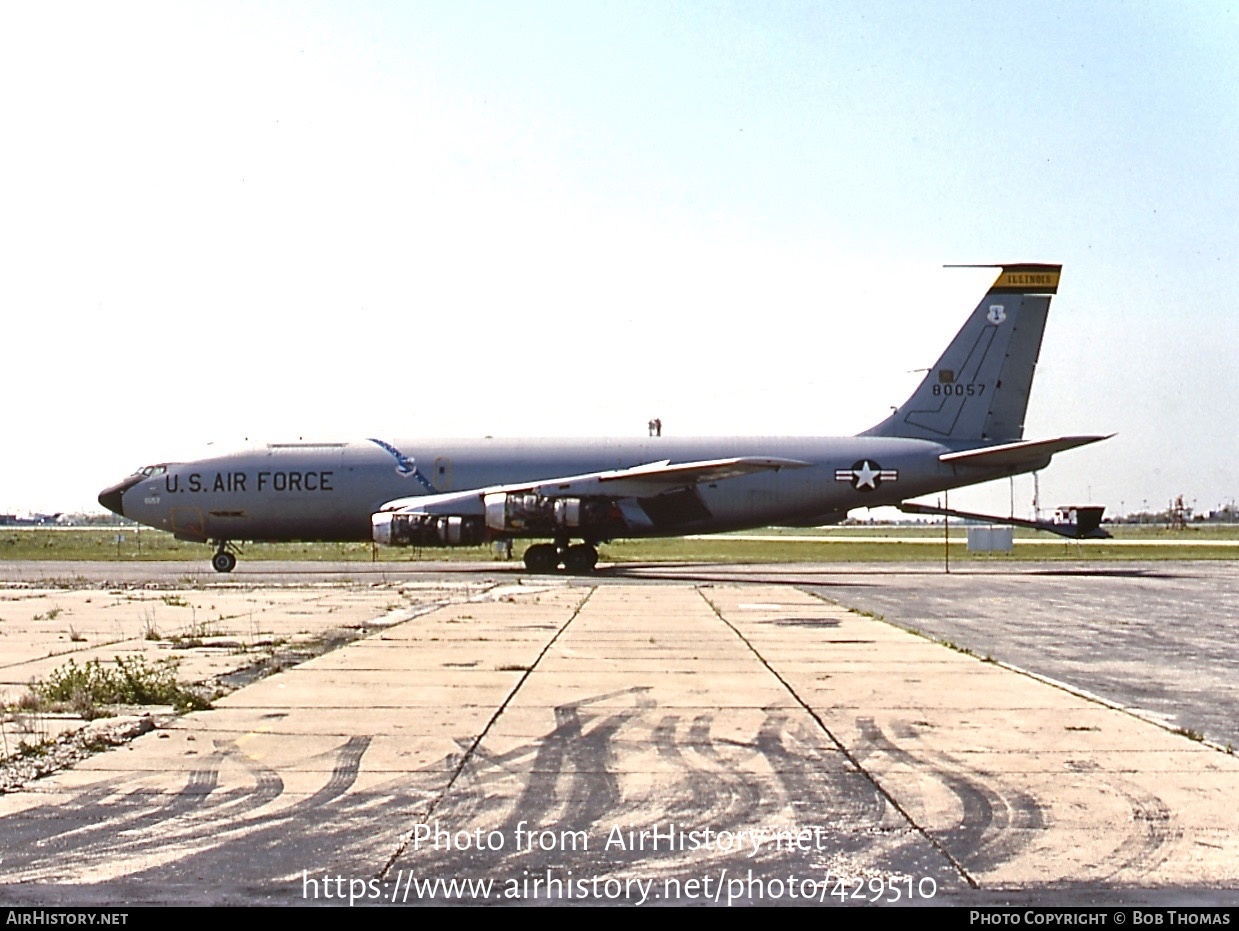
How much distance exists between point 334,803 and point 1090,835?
152 inches

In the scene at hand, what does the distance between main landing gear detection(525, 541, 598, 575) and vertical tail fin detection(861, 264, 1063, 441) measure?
9428 millimetres

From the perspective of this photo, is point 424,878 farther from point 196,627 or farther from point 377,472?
point 377,472

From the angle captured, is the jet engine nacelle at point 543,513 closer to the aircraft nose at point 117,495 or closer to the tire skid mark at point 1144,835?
the aircraft nose at point 117,495

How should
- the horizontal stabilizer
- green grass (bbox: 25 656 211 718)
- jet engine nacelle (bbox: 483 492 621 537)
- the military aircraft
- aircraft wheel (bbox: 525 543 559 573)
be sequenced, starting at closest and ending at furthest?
green grass (bbox: 25 656 211 718) → jet engine nacelle (bbox: 483 492 621 537) → the military aircraft → aircraft wheel (bbox: 525 543 559 573) → the horizontal stabilizer

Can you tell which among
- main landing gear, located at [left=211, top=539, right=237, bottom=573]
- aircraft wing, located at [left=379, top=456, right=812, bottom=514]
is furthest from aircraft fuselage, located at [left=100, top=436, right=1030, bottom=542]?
aircraft wing, located at [left=379, top=456, right=812, bottom=514]

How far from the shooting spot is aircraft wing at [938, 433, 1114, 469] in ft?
114

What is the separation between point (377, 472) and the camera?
37.8 m

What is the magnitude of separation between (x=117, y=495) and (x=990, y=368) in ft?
90.7

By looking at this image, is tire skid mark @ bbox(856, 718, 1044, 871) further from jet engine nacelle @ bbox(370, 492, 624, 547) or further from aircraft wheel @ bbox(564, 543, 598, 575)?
aircraft wheel @ bbox(564, 543, 598, 575)

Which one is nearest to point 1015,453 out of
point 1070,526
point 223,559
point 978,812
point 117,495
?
point 223,559

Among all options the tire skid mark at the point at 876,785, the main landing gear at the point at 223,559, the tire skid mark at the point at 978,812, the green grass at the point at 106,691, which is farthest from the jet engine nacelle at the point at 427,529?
the tire skid mark at the point at 978,812

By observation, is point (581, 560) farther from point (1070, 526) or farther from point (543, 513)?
point (1070, 526)

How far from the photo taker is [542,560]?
36.3m
